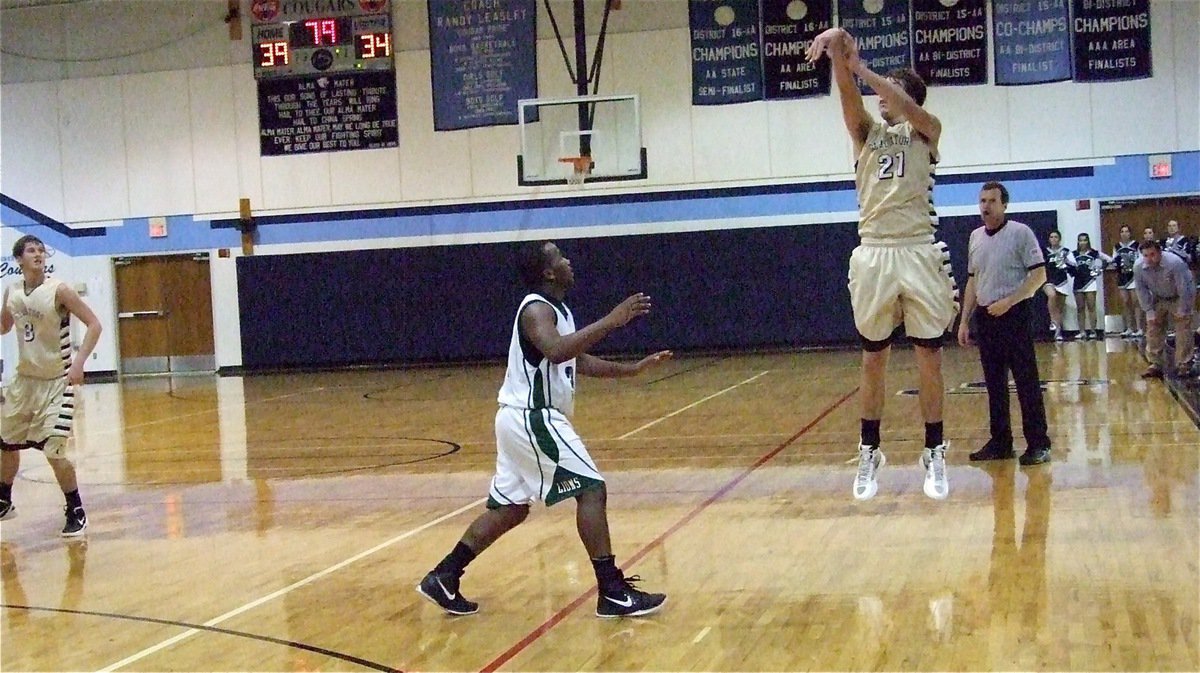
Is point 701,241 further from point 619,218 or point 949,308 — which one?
point 949,308

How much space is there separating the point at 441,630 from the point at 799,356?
16.8m

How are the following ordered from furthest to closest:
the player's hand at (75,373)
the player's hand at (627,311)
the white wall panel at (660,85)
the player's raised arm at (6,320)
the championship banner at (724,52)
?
the white wall panel at (660,85) < the championship banner at (724,52) < the player's raised arm at (6,320) < the player's hand at (75,373) < the player's hand at (627,311)

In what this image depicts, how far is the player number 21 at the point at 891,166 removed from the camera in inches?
238

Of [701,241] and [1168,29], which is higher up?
[1168,29]

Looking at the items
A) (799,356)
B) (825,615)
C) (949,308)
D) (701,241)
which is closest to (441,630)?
(825,615)

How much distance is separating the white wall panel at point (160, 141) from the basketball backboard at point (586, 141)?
8203 millimetres

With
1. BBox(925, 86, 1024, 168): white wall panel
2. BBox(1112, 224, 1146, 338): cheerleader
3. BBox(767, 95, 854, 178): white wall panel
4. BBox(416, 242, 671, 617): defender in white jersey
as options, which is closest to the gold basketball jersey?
BBox(416, 242, 671, 617): defender in white jersey

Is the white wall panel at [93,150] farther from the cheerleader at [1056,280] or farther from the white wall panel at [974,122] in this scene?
the cheerleader at [1056,280]

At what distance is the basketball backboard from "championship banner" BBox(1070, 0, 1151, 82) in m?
6.40

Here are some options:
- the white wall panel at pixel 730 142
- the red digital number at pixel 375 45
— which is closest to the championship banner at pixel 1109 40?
the white wall panel at pixel 730 142

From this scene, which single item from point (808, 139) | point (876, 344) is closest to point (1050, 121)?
point (808, 139)

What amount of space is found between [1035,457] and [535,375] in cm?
464

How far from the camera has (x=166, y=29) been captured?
982 inches

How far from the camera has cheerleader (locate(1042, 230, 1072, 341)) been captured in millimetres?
21422
